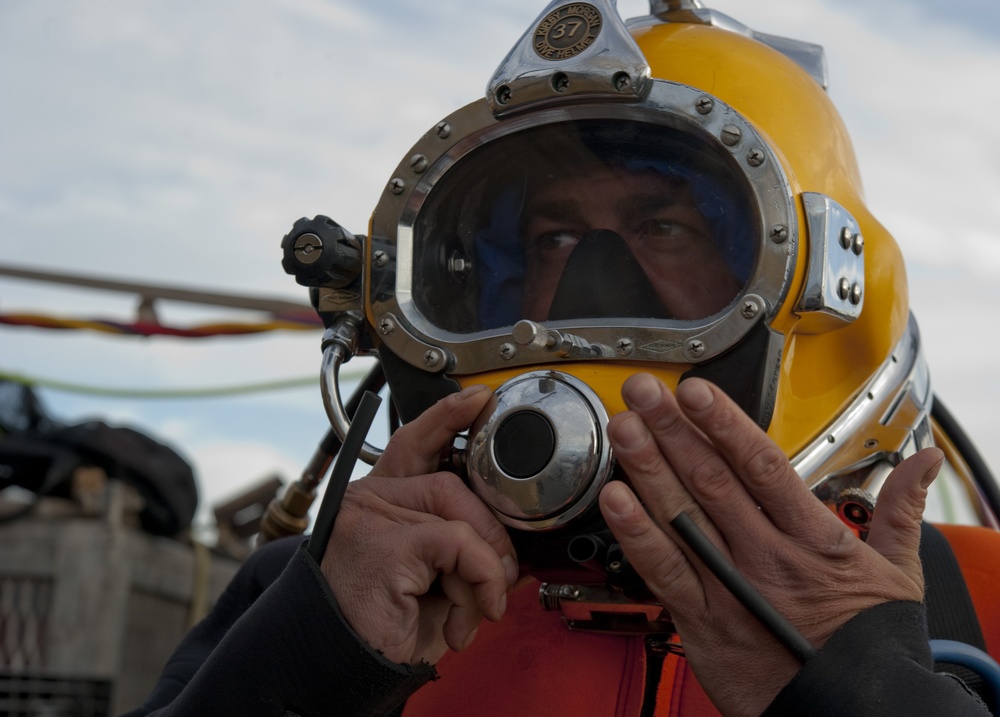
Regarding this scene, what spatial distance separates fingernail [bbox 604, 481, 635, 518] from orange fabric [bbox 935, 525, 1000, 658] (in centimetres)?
48

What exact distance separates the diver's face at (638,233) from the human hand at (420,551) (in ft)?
0.66

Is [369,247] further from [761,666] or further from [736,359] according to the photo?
[761,666]

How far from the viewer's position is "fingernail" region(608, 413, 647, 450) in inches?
34.5

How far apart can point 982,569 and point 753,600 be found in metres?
0.47

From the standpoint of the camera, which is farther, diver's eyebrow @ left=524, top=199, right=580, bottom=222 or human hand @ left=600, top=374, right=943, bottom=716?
diver's eyebrow @ left=524, top=199, right=580, bottom=222

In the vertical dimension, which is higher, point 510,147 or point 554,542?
point 510,147

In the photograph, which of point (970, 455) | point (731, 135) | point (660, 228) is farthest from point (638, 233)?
point (970, 455)

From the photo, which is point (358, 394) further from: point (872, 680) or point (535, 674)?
point (872, 680)

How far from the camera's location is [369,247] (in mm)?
1179

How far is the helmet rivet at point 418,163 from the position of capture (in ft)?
3.84

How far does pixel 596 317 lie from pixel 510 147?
21 centimetres

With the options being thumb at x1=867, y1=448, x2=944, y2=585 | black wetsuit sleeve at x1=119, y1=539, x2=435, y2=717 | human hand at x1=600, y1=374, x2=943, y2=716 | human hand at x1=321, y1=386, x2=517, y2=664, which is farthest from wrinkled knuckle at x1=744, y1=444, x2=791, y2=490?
black wetsuit sleeve at x1=119, y1=539, x2=435, y2=717

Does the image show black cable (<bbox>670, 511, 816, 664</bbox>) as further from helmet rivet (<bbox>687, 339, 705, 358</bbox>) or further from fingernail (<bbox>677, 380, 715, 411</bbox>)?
helmet rivet (<bbox>687, 339, 705, 358</bbox>)

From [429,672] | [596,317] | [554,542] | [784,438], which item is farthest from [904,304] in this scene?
[429,672]
